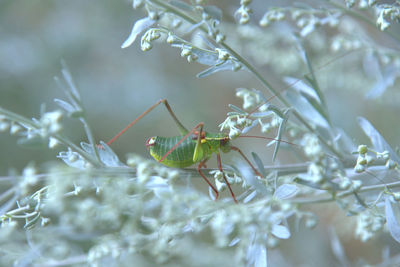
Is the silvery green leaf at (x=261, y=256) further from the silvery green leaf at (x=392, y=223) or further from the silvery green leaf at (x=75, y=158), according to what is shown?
the silvery green leaf at (x=75, y=158)

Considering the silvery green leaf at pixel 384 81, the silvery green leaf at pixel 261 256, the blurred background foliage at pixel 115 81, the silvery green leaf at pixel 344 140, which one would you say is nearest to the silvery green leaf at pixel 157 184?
the silvery green leaf at pixel 261 256

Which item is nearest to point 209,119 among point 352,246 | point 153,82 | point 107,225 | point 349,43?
point 153,82

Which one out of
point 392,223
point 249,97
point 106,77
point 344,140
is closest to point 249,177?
point 249,97

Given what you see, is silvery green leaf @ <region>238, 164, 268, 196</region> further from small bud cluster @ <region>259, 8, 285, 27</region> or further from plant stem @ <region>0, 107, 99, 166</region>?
small bud cluster @ <region>259, 8, 285, 27</region>

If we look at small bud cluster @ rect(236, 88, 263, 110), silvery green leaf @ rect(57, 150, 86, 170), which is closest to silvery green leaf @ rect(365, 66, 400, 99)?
small bud cluster @ rect(236, 88, 263, 110)

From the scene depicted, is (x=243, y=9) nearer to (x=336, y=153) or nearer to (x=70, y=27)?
(x=336, y=153)

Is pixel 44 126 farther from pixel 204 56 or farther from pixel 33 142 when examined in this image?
pixel 204 56
